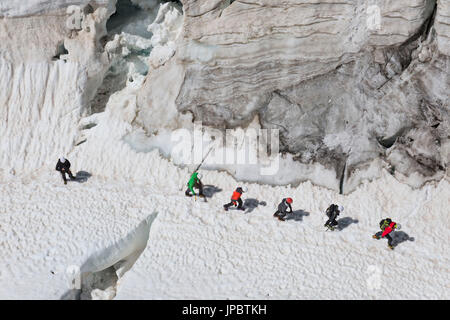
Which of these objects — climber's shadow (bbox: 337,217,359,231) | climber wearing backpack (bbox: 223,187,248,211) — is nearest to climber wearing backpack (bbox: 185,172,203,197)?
climber wearing backpack (bbox: 223,187,248,211)

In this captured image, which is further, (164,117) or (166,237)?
(164,117)

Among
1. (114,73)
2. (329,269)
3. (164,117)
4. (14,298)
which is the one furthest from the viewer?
(114,73)

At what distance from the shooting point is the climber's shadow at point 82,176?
15.6 metres

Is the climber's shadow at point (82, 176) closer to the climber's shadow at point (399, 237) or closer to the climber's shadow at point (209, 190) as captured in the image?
the climber's shadow at point (209, 190)

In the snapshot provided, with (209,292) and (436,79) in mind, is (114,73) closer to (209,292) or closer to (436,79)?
(209,292)

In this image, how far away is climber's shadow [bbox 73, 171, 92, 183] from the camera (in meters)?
15.6

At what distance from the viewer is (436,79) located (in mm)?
14297

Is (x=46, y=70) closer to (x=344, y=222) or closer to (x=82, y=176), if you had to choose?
(x=82, y=176)

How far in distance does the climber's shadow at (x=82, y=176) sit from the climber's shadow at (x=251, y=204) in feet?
19.1

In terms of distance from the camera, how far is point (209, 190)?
1547cm

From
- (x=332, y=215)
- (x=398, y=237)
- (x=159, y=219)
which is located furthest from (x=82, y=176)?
(x=398, y=237)

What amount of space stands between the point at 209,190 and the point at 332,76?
5.90m

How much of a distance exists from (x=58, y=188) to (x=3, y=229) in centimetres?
224

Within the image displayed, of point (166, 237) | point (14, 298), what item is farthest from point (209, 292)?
point (14, 298)
